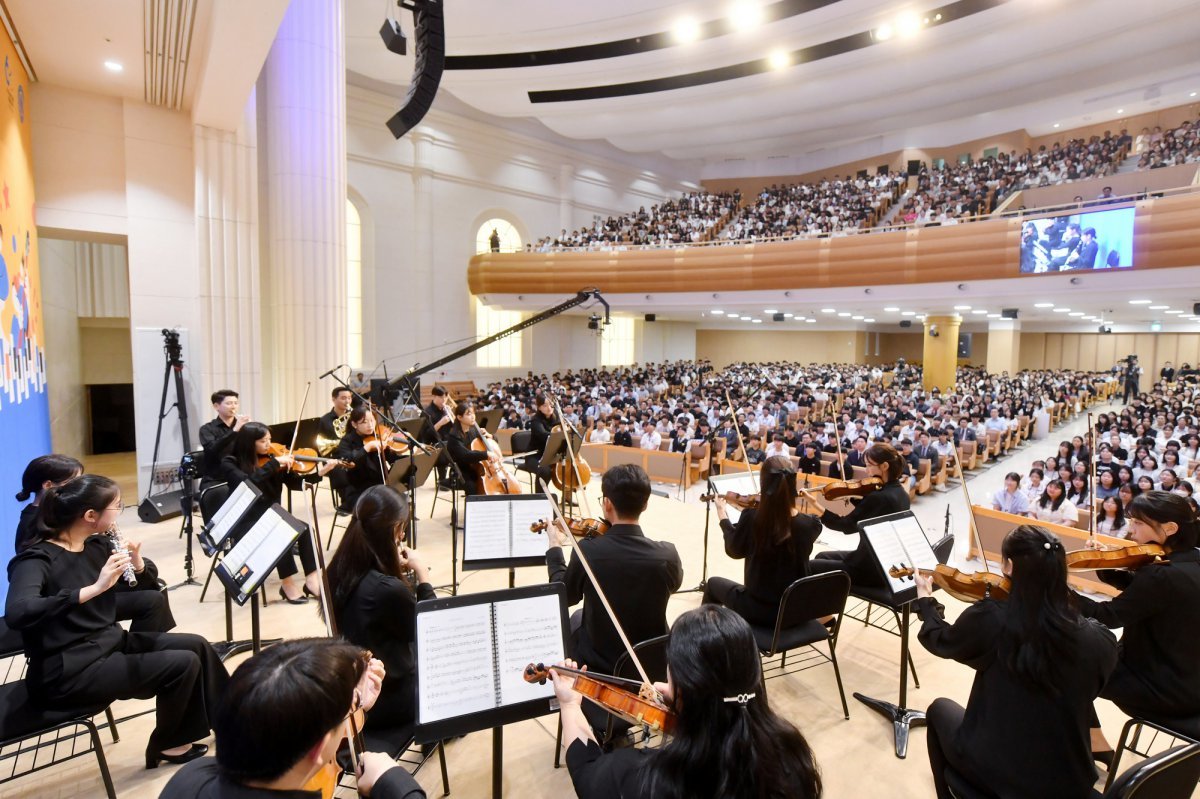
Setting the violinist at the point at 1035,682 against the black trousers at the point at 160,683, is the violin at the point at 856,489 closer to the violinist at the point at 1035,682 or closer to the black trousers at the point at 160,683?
the violinist at the point at 1035,682

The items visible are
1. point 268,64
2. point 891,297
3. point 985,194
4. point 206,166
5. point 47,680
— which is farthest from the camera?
point 985,194

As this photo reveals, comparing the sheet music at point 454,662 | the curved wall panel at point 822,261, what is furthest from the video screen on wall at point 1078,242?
the sheet music at point 454,662

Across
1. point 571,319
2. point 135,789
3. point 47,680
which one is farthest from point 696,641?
point 571,319

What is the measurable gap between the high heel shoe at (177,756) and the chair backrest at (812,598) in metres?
2.82

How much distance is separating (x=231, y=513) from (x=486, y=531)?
1.46 meters

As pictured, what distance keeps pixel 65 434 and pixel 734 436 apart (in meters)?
11.5

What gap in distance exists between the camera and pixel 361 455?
519cm

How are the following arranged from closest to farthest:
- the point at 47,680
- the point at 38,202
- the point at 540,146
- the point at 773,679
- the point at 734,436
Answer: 1. the point at 47,680
2. the point at 773,679
3. the point at 38,202
4. the point at 734,436
5. the point at 540,146

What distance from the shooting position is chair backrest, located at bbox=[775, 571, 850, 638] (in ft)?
9.83

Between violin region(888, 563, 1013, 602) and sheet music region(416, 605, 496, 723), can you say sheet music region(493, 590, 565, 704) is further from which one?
violin region(888, 563, 1013, 602)

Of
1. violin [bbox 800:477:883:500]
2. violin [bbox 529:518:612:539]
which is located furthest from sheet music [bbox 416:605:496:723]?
violin [bbox 800:477:883:500]

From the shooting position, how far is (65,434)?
9.66 m

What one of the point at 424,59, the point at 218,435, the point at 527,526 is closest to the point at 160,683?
the point at 527,526

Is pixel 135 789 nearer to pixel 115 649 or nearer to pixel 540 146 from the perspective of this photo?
pixel 115 649
